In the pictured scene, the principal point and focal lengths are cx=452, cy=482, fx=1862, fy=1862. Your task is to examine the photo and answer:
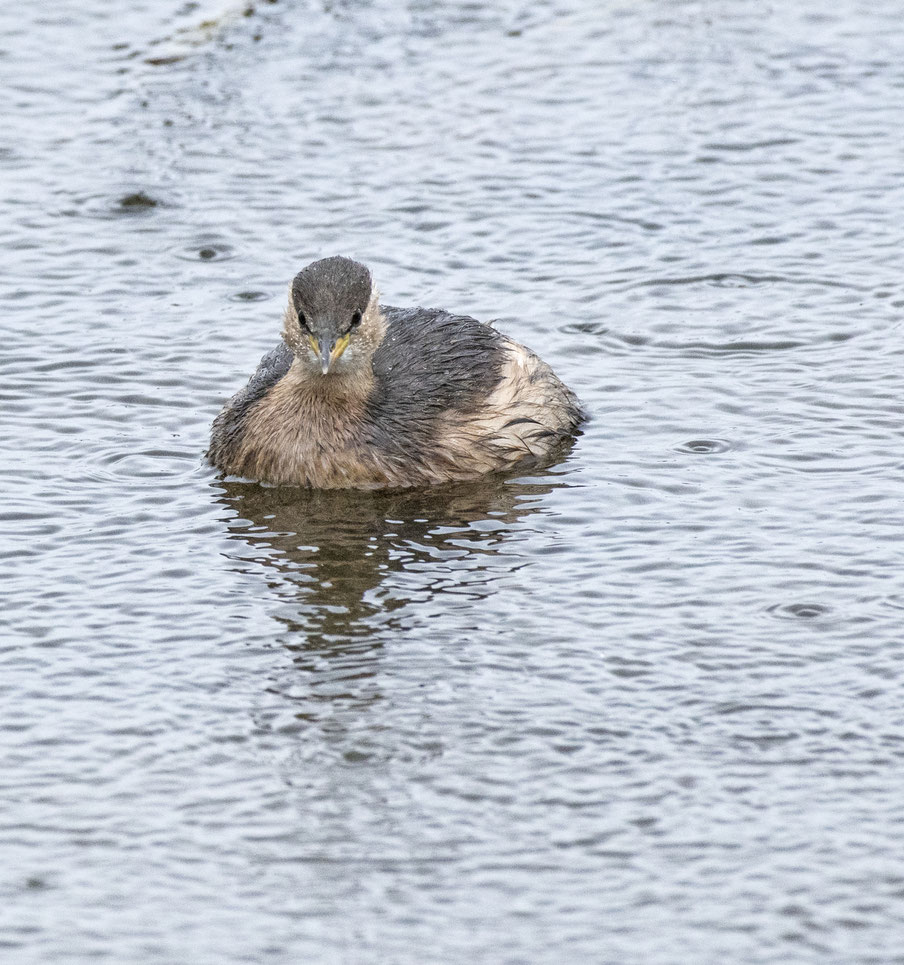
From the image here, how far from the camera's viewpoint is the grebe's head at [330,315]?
10.9m

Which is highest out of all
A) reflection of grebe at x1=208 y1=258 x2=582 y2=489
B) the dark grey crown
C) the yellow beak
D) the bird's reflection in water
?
the dark grey crown

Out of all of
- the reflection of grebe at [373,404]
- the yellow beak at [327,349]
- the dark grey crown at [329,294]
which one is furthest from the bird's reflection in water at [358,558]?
the dark grey crown at [329,294]

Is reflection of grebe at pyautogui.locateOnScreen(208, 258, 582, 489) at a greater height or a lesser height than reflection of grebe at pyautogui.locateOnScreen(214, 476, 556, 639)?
greater

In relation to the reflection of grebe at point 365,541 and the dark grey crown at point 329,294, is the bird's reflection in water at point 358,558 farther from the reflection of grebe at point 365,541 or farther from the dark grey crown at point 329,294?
the dark grey crown at point 329,294

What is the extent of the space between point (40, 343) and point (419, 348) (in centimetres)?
298

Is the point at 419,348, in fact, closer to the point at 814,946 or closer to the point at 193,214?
the point at 193,214

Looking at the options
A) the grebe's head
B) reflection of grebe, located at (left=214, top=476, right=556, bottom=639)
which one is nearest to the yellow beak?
the grebe's head

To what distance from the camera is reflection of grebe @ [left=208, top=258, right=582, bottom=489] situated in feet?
36.3

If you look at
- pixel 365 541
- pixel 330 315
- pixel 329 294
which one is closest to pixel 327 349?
pixel 330 315

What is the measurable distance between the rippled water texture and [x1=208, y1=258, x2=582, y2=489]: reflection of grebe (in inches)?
9.6

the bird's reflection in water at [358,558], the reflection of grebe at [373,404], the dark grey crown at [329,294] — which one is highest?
the dark grey crown at [329,294]

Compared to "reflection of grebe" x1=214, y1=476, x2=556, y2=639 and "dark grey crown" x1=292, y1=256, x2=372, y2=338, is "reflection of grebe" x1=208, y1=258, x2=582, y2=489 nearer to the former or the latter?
"dark grey crown" x1=292, y1=256, x2=372, y2=338

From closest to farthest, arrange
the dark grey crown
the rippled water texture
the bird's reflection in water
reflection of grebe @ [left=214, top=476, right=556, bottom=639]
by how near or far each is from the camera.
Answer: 1. the rippled water texture
2. the bird's reflection in water
3. reflection of grebe @ [left=214, top=476, right=556, bottom=639]
4. the dark grey crown

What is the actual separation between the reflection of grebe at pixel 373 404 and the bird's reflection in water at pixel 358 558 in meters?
0.18
